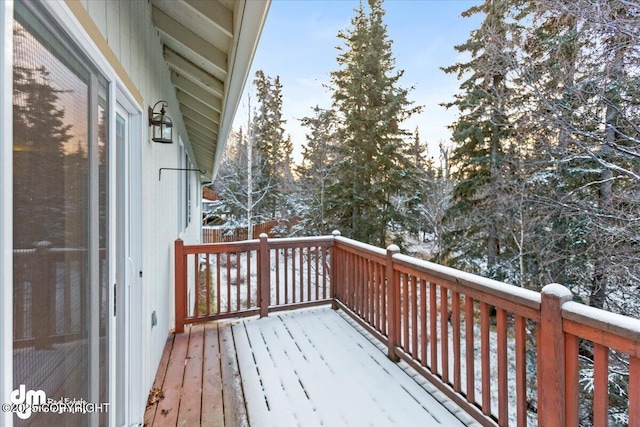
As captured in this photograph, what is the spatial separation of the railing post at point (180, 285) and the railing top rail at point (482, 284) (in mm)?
2491

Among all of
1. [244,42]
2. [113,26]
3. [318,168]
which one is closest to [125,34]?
[113,26]

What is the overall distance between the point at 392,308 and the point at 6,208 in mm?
2941

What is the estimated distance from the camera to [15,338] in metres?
0.81

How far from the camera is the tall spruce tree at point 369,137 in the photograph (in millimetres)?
11805

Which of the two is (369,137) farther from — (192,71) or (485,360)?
(485,360)

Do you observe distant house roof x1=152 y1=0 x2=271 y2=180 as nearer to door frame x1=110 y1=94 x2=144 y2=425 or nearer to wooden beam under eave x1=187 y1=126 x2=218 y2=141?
door frame x1=110 y1=94 x2=144 y2=425

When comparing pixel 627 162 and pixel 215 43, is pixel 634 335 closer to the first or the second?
pixel 215 43

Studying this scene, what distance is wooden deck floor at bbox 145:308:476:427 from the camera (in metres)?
2.30

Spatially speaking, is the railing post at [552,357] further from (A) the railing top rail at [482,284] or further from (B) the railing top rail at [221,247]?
(B) the railing top rail at [221,247]

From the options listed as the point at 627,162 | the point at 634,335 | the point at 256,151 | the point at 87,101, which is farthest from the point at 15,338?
the point at 256,151

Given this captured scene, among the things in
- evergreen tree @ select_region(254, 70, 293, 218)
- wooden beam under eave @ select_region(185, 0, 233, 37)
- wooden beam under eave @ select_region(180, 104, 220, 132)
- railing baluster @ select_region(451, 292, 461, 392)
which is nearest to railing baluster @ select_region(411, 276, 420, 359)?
railing baluster @ select_region(451, 292, 461, 392)

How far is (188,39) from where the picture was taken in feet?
8.94

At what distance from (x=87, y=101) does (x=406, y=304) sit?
277cm

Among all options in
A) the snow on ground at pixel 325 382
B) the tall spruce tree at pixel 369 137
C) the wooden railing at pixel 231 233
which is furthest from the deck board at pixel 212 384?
the wooden railing at pixel 231 233
